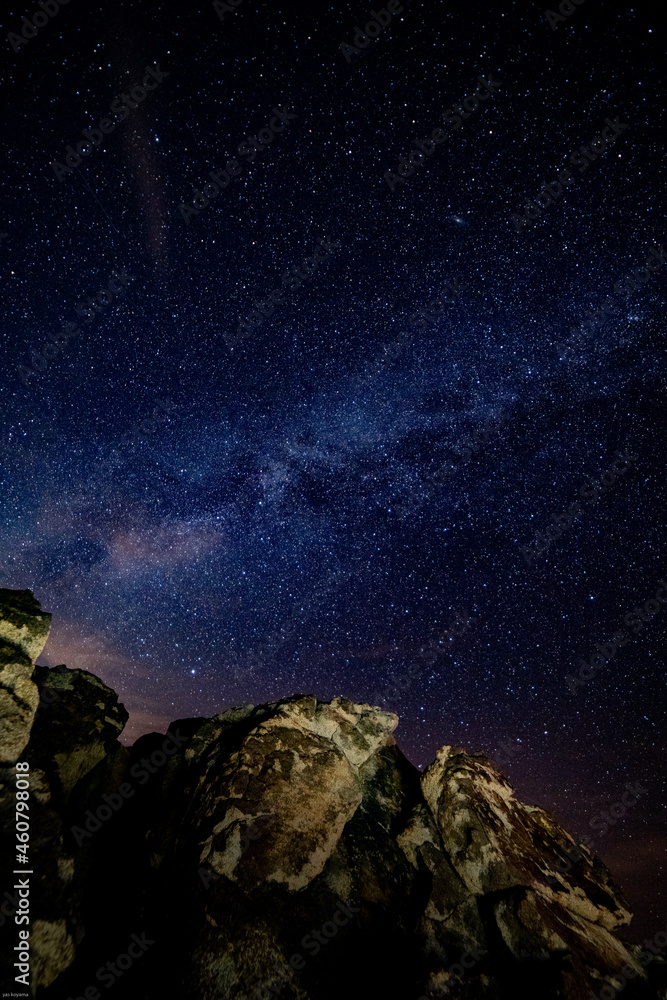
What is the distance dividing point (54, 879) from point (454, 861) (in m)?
6.50

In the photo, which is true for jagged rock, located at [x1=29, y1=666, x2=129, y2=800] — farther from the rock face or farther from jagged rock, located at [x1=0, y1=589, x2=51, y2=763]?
jagged rock, located at [x1=0, y1=589, x2=51, y2=763]

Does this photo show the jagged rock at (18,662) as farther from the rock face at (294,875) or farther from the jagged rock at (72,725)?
the jagged rock at (72,725)

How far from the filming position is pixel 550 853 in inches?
301

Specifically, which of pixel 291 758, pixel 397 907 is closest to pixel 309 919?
pixel 397 907

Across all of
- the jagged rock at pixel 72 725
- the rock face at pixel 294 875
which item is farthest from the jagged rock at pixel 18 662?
the jagged rock at pixel 72 725

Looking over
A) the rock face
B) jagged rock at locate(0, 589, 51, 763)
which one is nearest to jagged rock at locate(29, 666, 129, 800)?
the rock face

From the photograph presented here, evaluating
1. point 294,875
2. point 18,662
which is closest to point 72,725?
point 18,662

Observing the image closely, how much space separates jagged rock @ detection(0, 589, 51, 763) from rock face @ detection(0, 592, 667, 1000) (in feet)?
0.43

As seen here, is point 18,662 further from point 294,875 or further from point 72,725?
point 294,875

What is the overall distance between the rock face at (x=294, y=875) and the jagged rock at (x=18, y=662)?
0.43 feet

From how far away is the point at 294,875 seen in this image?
21.3 feet

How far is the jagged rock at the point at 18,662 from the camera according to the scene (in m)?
6.48

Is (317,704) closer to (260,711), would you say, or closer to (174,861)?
→ (260,711)

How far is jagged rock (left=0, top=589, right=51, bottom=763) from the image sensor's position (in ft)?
21.3
